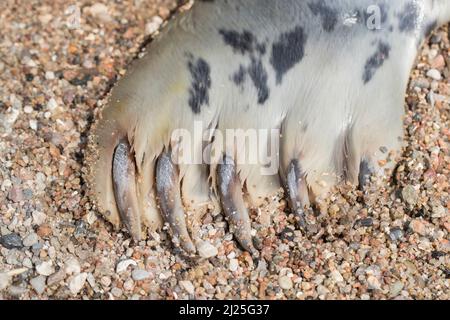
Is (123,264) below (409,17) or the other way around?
below

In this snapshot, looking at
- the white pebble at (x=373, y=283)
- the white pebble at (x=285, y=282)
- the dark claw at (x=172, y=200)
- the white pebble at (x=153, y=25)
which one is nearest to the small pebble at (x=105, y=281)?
the dark claw at (x=172, y=200)

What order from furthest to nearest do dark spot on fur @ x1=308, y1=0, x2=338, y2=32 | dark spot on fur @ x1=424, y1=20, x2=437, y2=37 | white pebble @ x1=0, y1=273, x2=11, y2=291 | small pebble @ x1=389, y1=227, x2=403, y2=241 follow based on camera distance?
dark spot on fur @ x1=424, y1=20, x2=437, y2=37 → dark spot on fur @ x1=308, y1=0, x2=338, y2=32 → small pebble @ x1=389, y1=227, x2=403, y2=241 → white pebble @ x1=0, y1=273, x2=11, y2=291

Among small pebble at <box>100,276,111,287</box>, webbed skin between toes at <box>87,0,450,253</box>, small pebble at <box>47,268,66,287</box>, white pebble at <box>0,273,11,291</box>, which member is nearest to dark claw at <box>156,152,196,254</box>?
webbed skin between toes at <box>87,0,450,253</box>

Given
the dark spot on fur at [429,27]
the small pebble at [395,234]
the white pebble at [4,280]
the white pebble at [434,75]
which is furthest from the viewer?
the white pebble at [434,75]

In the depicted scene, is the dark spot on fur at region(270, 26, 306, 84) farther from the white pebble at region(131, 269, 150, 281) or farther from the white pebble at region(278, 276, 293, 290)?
the white pebble at region(131, 269, 150, 281)

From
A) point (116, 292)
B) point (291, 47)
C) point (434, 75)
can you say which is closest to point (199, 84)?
point (291, 47)

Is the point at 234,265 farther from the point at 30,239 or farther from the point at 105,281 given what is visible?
the point at 30,239

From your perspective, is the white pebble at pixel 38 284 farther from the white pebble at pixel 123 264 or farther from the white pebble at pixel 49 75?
the white pebble at pixel 49 75
